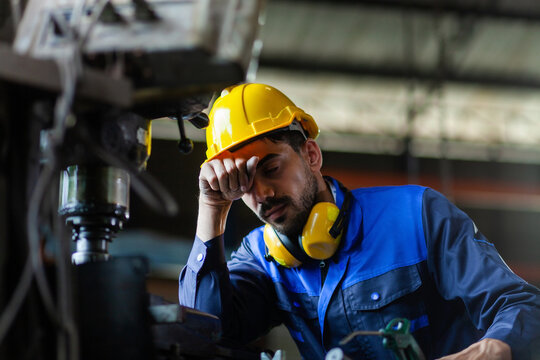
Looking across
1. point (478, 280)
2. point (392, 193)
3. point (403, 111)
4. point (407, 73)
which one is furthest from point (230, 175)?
point (403, 111)

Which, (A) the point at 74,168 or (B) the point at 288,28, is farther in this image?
(B) the point at 288,28

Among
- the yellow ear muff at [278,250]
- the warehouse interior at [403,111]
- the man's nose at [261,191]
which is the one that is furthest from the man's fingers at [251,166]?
the warehouse interior at [403,111]

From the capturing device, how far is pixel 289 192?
6.82ft

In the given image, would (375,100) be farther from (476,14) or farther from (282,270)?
(282,270)

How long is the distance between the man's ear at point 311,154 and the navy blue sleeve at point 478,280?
40 centimetres

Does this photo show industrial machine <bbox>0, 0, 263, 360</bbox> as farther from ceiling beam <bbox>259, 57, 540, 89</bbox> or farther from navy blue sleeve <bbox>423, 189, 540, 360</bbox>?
ceiling beam <bbox>259, 57, 540, 89</bbox>

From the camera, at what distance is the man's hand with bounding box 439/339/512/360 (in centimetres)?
150

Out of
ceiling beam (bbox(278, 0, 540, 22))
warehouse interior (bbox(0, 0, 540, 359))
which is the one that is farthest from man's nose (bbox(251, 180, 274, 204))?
ceiling beam (bbox(278, 0, 540, 22))

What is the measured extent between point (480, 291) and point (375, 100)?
7875mm

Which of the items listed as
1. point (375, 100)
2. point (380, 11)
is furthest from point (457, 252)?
point (375, 100)

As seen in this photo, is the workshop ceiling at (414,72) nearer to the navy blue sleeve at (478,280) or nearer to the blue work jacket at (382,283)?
the blue work jacket at (382,283)

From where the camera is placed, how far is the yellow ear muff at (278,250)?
2.09 meters

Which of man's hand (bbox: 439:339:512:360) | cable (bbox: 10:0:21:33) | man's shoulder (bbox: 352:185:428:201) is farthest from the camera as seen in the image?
man's shoulder (bbox: 352:185:428:201)

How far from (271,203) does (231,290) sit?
30 centimetres
